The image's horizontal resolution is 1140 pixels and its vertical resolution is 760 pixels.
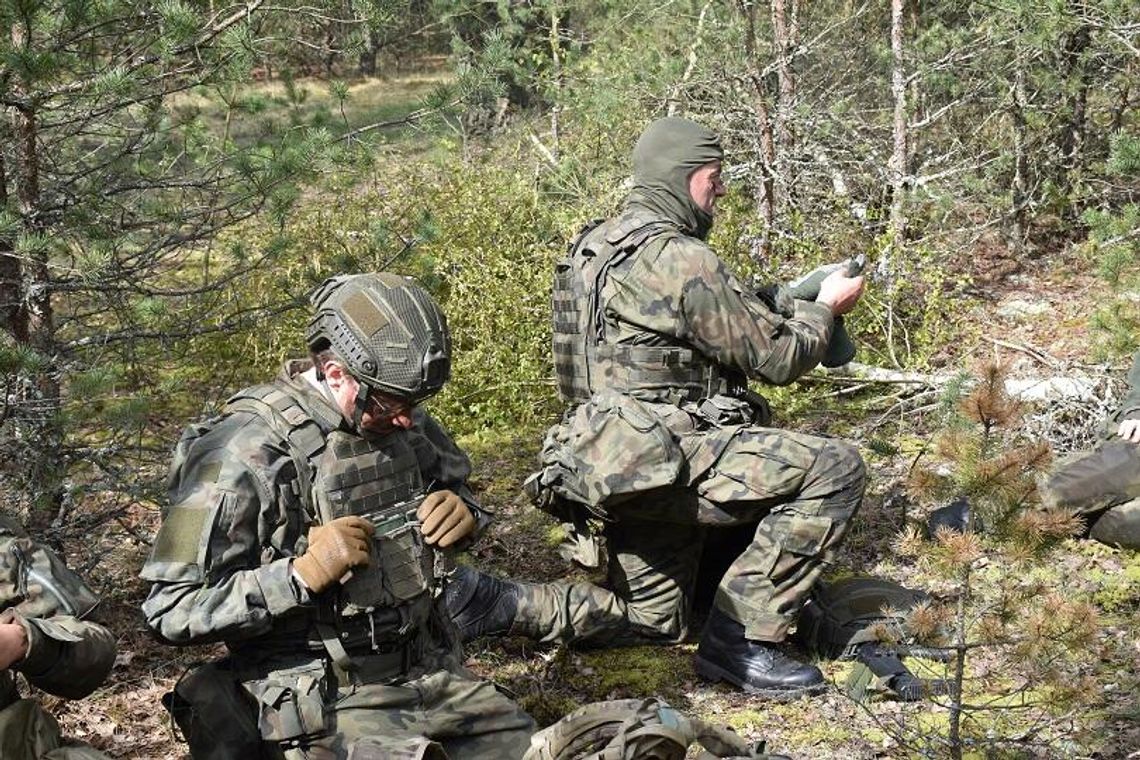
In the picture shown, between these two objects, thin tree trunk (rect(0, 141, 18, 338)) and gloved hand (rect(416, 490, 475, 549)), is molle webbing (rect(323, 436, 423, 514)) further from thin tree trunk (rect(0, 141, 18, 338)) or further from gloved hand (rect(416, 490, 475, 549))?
thin tree trunk (rect(0, 141, 18, 338))

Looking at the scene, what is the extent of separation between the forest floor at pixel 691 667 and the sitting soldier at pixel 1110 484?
0.14m

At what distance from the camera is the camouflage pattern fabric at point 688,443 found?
529cm

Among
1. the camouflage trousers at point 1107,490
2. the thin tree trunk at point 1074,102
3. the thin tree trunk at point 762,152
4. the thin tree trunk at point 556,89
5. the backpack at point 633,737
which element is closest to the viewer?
the backpack at point 633,737

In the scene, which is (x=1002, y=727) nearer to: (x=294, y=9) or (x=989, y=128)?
(x=294, y=9)

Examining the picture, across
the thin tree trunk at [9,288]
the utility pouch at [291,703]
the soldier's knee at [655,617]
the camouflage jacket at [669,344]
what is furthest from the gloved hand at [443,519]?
the thin tree trunk at [9,288]

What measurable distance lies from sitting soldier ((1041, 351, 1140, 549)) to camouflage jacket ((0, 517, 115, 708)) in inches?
178

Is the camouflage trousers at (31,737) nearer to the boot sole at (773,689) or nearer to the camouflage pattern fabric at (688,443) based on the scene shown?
the camouflage pattern fabric at (688,443)

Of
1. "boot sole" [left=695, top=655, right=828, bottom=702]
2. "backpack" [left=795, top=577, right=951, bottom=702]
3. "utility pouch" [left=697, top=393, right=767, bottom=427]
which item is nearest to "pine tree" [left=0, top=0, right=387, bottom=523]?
"utility pouch" [left=697, top=393, right=767, bottom=427]

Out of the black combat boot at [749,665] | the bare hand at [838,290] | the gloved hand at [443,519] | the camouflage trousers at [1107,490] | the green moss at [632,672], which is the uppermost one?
the bare hand at [838,290]

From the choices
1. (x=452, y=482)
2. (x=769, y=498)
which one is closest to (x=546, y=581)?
(x=769, y=498)

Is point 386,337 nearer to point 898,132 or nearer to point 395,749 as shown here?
point 395,749

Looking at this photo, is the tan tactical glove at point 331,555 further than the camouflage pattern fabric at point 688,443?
No

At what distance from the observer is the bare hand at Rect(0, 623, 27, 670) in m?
3.37

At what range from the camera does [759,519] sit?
5.55 meters
